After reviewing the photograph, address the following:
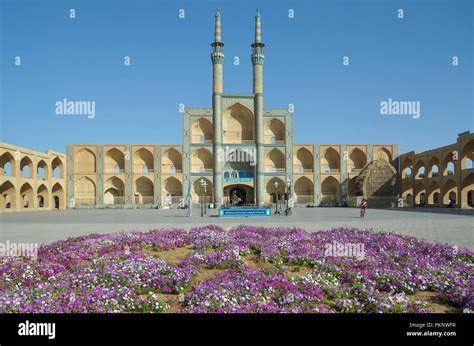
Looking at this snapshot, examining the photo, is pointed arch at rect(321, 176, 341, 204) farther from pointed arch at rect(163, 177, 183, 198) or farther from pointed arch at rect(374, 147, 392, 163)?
pointed arch at rect(163, 177, 183, 198)

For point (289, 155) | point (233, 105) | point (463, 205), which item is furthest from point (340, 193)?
point (233, 105)

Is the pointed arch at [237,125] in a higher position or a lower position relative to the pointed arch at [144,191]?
higher

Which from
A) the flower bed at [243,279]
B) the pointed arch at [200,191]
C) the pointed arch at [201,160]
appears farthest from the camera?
the pointed arch at [201,160]

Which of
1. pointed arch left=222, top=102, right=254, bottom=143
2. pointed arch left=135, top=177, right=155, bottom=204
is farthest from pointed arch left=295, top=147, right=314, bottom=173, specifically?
pointed arch left=135, top=177, right=155, bottom=204

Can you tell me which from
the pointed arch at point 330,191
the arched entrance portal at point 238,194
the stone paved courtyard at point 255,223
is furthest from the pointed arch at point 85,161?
the pointed arch at point 330,191

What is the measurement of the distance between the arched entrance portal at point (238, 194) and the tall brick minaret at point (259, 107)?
8.40ft

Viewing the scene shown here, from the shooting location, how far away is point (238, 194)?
1898 inches

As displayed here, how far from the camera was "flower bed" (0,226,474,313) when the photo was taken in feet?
14.9

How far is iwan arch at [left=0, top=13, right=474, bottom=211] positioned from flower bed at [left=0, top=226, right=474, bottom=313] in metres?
33.3

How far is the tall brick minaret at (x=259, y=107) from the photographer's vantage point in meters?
43.3

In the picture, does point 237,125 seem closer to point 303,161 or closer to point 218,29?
point 303,161

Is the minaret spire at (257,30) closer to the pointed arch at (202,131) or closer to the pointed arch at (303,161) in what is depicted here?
the pointed arch at (202,131)
